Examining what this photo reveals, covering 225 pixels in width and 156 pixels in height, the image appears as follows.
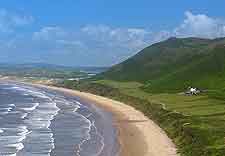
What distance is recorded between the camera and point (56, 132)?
7519cm

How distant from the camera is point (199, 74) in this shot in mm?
160250

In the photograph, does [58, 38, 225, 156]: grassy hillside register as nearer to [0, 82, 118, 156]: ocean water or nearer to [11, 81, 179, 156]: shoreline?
[11, 81, 179, 156]: shoreline

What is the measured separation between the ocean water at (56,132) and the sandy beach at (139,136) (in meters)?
1.32

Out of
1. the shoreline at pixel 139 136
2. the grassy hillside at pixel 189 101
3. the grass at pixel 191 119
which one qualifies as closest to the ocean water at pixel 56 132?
the shoreline at pixel 139 136

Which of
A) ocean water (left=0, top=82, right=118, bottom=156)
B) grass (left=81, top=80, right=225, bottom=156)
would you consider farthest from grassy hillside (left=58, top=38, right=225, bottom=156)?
ocean water (left=0, top=82, right=118, bottom=156)

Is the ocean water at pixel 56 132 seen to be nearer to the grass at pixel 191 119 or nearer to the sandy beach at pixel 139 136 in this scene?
the sandy beach at pixel 139 136

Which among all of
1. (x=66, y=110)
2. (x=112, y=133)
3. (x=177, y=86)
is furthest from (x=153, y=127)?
(x=177, y=86)

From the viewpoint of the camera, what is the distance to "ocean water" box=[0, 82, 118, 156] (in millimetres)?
59844

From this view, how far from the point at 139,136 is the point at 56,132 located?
11396 millimetres

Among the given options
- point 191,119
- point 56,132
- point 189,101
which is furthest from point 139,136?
point 189,101

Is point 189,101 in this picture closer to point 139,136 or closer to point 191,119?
point 191,119

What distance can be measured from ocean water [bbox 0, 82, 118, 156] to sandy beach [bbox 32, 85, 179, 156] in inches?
51.9

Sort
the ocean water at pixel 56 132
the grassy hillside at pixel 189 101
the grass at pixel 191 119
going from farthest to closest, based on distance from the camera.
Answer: the ocean water at pixel 56 132
the grassy hillside at pixel 189 101
the grass at pixel 191 119

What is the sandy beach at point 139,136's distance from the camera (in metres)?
58.8
